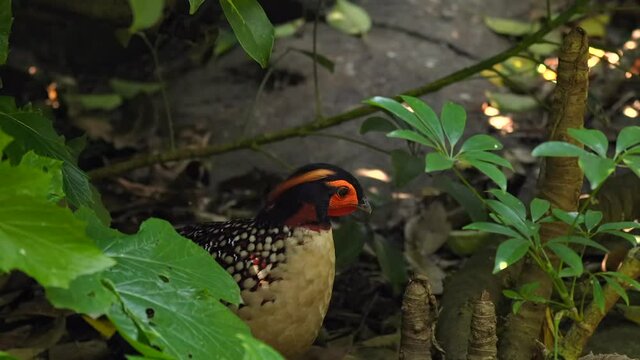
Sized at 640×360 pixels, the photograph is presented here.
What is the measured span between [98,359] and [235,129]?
2.12m

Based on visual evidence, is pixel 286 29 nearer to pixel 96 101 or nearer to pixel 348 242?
pixel 96 101

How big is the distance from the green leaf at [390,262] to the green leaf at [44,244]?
1852 mm

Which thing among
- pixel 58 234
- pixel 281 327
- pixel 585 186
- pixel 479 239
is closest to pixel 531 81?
pixel 585 186

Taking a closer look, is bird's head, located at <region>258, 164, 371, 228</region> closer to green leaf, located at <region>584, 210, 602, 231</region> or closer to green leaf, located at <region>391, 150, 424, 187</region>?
green leaf, located at <region>391, 150, 424, 187</region>

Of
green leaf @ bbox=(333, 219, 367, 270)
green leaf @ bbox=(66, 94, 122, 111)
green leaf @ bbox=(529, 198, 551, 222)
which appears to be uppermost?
green leaf @ bbox=(529, 198, 551, 222)

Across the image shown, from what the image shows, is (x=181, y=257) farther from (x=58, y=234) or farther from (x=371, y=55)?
(x=371, y=55)

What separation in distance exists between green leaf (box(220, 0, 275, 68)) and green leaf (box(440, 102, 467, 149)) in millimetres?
419

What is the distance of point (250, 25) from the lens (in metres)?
2.25

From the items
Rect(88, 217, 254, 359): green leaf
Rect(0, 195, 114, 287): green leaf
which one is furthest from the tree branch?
Rect(0, 195, 114, 287): green leaf

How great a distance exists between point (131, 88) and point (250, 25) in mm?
2966

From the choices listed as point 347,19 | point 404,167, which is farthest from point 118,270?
point 347,19

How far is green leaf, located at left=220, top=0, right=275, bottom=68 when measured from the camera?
224 cm

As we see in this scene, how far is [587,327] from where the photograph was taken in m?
2.45

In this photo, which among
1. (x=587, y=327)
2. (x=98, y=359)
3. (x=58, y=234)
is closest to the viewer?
(x=58, y=234)
